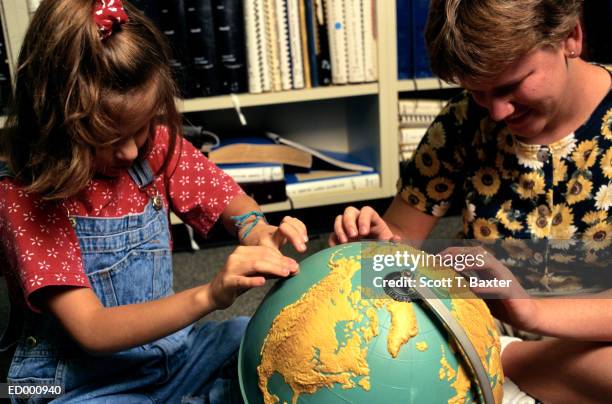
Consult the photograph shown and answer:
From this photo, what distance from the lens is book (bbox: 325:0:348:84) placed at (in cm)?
189

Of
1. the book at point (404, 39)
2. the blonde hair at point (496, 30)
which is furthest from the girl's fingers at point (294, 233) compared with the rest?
the book at point (404, 39)

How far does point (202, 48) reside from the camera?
189 centimetres

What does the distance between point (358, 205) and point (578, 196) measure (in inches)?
53.1

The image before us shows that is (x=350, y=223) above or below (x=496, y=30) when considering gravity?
below

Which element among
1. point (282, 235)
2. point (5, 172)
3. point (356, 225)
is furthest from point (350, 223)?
point (5, 172)

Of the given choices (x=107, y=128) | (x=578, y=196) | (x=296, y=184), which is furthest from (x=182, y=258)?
(x=578, y=196)

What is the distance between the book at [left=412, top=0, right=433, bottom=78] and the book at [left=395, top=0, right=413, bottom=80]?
15mm

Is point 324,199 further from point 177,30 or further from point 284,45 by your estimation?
point 177,30

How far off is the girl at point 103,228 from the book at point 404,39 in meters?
1.05

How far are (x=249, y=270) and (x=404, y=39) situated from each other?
139 cm

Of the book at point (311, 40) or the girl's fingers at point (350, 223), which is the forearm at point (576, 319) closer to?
the girl's fingers at point (350, 223)

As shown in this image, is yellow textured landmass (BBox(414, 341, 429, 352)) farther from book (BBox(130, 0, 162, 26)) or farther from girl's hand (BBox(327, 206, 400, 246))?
book (BBox(130, 0, 162, 26))

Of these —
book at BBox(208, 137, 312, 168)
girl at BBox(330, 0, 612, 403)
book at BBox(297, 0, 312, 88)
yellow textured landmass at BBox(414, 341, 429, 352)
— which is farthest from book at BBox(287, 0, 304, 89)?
yellow textured landmass at BBox(414, 341, 429, 352)

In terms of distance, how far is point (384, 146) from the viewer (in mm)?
2076
